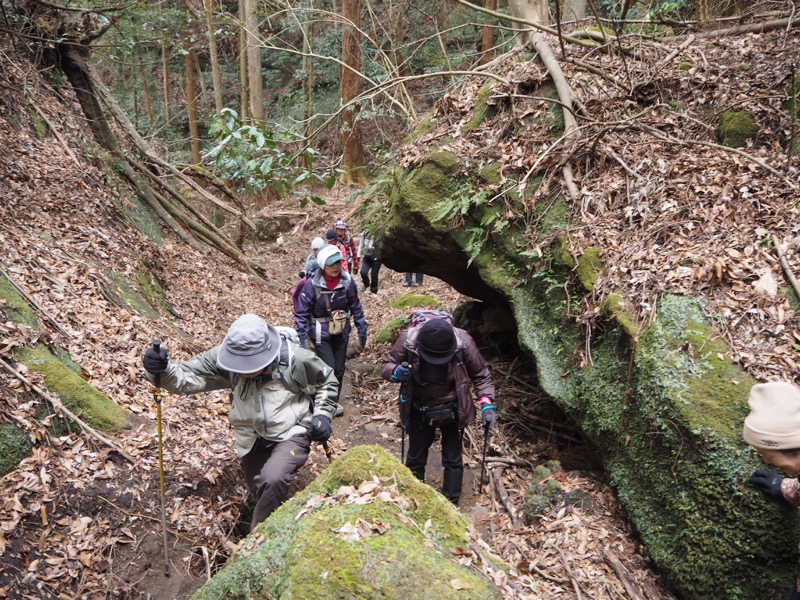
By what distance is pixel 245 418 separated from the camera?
4.58 m

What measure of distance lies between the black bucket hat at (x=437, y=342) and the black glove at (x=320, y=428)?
44.1 inches

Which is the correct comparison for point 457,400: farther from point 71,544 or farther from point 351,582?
point 71,544

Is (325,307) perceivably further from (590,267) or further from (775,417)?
(775,417)

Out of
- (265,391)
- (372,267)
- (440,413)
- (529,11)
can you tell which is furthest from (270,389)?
(372,267)

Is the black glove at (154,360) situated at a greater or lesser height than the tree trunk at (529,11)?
lesser

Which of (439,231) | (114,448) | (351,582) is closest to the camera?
(351,582)

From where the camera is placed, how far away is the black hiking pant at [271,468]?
433cm

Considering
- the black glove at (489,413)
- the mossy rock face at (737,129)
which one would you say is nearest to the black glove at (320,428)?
the black glove at (489,413)

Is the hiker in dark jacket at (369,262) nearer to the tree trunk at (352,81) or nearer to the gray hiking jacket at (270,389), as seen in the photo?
the tree trunk at (352,81)

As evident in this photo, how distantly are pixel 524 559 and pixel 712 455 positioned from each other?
69.3 inches

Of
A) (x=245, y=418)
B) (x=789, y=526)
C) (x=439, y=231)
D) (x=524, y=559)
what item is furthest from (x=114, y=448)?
(x=789, y=526)

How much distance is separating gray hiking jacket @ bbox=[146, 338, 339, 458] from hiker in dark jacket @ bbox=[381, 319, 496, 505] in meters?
0.90

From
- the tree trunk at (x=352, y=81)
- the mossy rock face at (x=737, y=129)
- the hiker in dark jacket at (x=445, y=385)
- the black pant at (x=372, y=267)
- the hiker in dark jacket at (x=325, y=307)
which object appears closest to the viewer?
the hiker in dark jacket at (x=445, y=385)

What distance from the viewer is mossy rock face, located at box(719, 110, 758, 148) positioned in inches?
233
